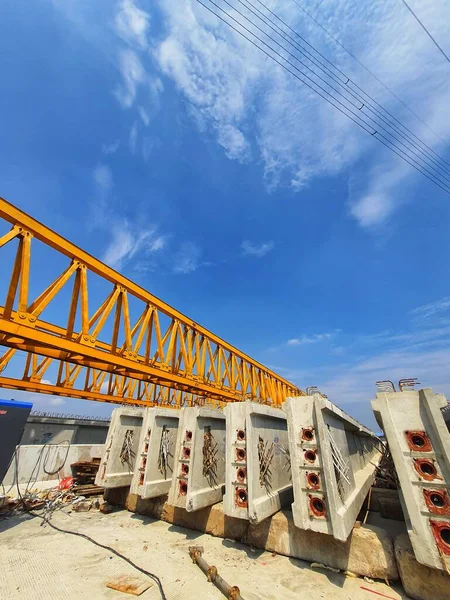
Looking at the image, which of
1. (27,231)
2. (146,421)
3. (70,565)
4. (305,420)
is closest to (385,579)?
(305,420)

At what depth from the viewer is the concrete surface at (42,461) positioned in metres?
9.27

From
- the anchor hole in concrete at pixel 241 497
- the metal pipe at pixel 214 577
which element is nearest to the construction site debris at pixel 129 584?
the metal pipe at pixel 214 577

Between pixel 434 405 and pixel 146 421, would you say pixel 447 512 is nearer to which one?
pixel 434 405

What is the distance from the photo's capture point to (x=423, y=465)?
11.8ft

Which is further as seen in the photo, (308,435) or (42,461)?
(42,461)

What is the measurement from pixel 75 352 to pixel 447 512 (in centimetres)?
722

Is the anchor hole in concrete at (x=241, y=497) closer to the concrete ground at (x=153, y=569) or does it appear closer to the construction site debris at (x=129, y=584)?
the concrete ground at (x=153, y=569)

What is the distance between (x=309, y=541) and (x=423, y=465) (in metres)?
2.25

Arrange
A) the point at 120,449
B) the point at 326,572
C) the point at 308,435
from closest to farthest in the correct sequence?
the point at 326,572
the point at 308,435
the point at 120,449

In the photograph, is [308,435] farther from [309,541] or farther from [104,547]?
[104,547]

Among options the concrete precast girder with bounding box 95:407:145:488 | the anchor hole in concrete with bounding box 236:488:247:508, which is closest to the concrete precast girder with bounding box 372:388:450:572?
the anchor hole in concrete with bounding box 236:488:247:508

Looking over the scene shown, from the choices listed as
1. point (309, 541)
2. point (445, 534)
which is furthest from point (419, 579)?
point (309, 541)

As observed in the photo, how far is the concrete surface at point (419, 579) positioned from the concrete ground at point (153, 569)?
0.18 m

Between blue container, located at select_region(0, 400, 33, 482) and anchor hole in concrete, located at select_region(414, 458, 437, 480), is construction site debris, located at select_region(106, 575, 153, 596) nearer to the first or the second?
anchor hole in concrete, located at select_region(414, 458, 437, 480)
